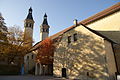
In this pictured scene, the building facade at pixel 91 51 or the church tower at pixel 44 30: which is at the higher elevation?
the church tower at pixel 44 30

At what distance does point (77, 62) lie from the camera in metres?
15.8

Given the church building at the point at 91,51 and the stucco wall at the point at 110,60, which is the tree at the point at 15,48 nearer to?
the church building at the point at 91,51

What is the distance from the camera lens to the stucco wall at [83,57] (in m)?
13.1

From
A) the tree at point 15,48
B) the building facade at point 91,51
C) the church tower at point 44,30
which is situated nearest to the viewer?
the building facade at point 91,51

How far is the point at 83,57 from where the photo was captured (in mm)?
15070

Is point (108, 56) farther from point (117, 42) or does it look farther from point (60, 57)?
point (60, 57)

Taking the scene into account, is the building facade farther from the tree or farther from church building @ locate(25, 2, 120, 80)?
the tree

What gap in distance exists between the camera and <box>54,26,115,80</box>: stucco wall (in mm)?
13117

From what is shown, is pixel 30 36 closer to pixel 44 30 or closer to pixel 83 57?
pixel 44 30

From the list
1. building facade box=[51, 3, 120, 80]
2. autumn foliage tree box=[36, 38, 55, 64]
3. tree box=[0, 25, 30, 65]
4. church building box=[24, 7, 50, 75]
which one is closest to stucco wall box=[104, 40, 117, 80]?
building facade box=[51, 3, 120, 80]

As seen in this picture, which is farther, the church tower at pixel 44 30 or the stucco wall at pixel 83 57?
the church tower at pixel 44 30

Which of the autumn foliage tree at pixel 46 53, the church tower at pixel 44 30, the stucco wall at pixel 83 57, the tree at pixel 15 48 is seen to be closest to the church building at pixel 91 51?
the stucco wall at pixel 83 57

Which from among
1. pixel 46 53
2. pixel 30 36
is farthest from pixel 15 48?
pixel 30 36

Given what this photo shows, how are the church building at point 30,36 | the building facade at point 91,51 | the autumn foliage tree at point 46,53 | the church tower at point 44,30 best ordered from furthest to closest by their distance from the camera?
the church tower at point 44,30 → the church building at point 30,36 → the autumn foliage tree at point 46,53 → the building facade at point 91,51
